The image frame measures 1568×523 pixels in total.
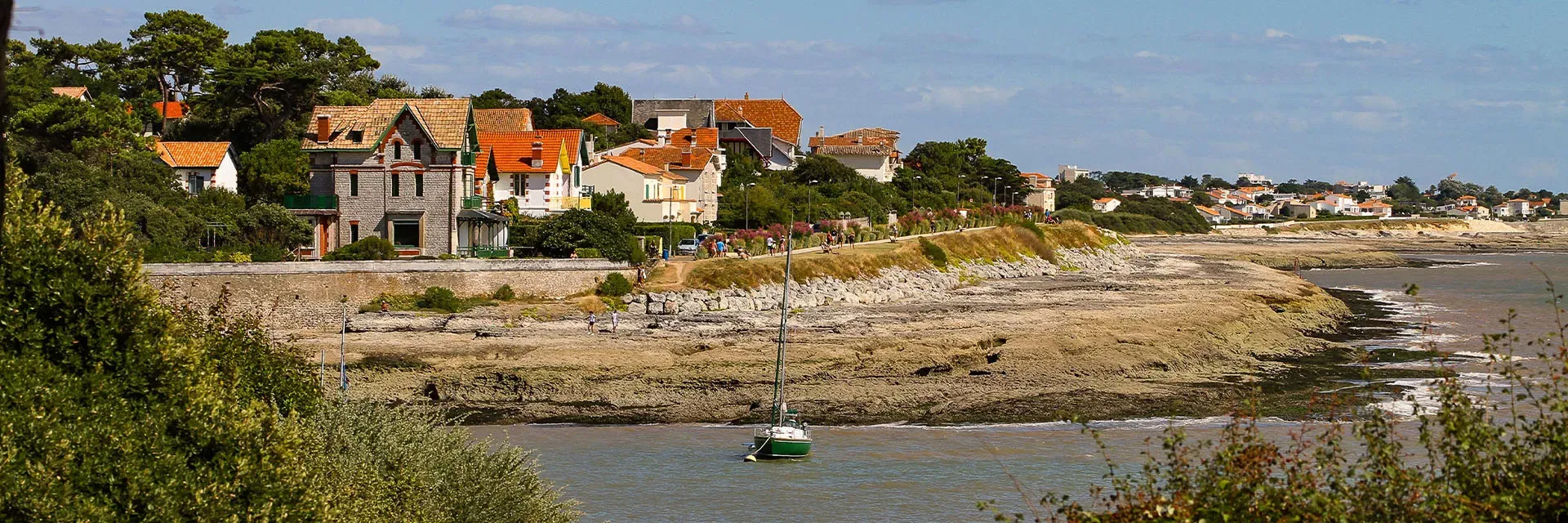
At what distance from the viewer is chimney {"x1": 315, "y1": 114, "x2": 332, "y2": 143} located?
56.0 meters

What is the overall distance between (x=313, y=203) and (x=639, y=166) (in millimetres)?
21796

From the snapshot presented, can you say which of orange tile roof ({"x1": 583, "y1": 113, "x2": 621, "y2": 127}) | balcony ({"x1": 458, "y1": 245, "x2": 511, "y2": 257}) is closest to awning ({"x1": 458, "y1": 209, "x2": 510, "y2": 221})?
balcony ({"x1": 458, "y1": 245, "x2": 511, "y2": 257})

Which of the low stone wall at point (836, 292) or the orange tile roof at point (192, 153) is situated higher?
the orange tile roof at point (192, 153)

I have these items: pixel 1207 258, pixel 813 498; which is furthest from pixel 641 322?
pixel 1207 258

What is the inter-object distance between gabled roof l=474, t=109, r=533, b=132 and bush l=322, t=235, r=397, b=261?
80.9 ft

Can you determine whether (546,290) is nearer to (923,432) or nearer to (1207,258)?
(923,432)

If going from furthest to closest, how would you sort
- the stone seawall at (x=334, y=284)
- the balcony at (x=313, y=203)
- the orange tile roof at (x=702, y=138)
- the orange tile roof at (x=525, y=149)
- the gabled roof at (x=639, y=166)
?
1. the orange tile roof at (x=702, y=138)
2. the gabled roof at (x=639, y=166)
3. the orange tile roof at (x=525, y=149)
4. the balcony at (x=313, y=203)
5. the stone seawall at (x=334, y=284)

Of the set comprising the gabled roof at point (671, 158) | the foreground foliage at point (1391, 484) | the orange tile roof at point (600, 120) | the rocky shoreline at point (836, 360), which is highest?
the orange tile roof at point (600, 120)

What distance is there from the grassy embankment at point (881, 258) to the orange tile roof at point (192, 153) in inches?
861

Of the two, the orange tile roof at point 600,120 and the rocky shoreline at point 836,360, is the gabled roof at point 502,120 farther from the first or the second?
the orange tile roof at point 600,120

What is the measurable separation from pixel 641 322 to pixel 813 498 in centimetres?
2018

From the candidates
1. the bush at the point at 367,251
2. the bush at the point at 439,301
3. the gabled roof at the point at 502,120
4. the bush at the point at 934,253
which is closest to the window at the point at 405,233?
the bush at the point at 367,251

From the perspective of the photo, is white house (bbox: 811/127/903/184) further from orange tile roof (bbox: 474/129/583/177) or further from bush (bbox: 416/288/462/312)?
bush (bbox: 416/288/462/312)

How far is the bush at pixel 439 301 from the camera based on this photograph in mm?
49125
